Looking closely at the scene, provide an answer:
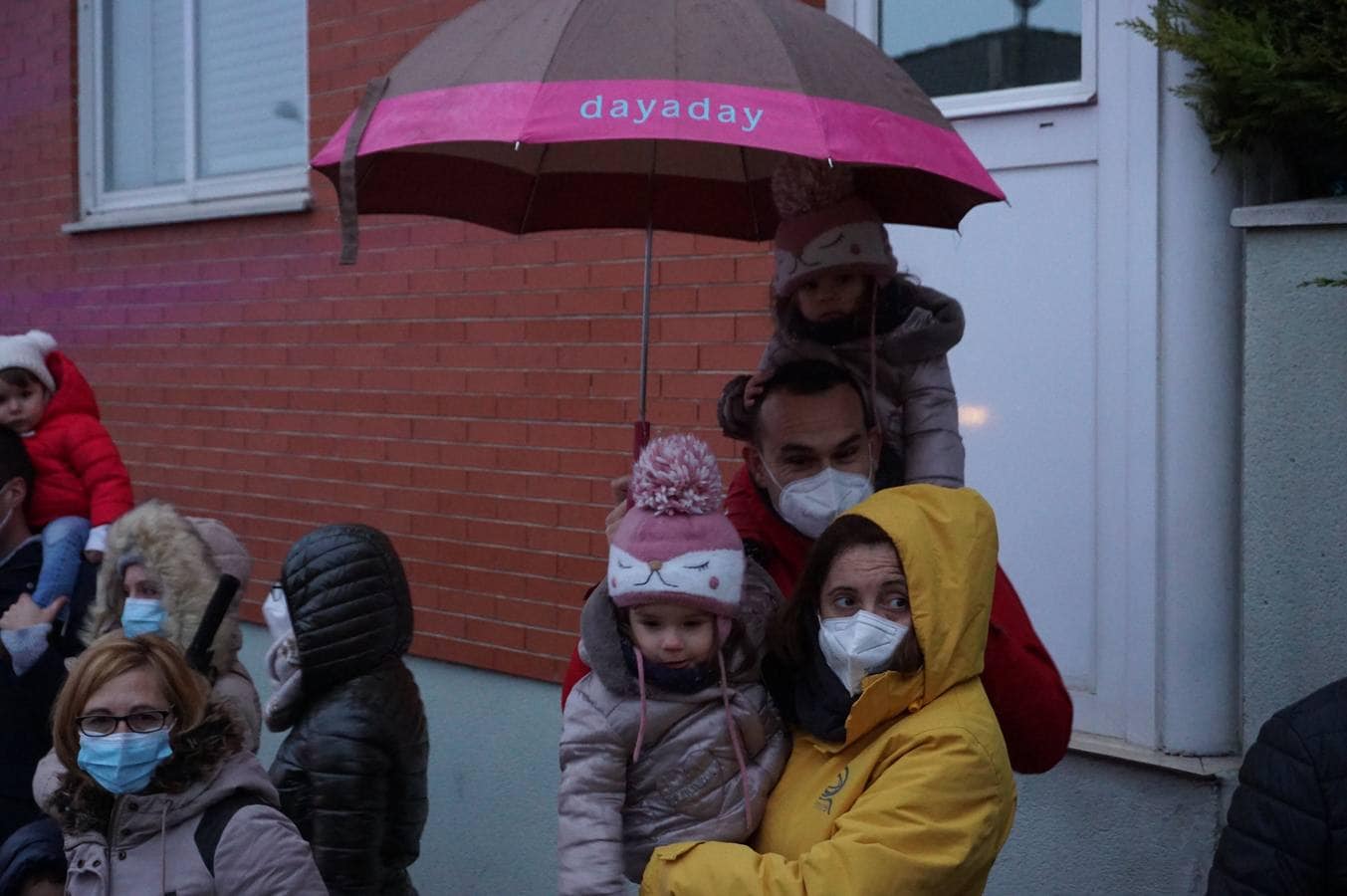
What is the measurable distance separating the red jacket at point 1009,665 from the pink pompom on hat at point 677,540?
9.5 inches

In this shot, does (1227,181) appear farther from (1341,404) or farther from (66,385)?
(66,385)

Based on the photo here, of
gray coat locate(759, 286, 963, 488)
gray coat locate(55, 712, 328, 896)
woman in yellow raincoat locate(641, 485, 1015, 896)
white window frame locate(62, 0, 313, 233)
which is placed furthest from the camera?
white window frame locate(62, 0, 313, 233)

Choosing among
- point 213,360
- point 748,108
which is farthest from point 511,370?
→ point 748,108

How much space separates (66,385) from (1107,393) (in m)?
3.16

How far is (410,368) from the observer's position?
5703 millimetres

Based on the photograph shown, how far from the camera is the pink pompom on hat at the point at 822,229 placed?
2820mm

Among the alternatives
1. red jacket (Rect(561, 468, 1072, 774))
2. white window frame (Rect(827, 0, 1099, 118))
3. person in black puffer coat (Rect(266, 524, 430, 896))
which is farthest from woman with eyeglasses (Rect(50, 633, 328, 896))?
white window frame (Rect(827, 0, 1099, 118))

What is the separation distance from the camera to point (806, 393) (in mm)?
2691

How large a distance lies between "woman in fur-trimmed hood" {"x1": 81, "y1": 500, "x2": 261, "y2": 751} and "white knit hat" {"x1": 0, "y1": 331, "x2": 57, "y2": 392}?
0.93 meters

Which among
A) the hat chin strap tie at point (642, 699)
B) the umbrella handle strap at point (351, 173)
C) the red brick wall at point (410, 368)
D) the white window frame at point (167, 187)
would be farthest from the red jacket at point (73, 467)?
the hat chin strap tie at point (642, 699)

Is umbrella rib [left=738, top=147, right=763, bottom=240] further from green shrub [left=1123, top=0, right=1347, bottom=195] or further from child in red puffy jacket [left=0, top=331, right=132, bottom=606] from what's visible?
child in red puffy jacket [left=0, top=331, right=132, bottom=606]

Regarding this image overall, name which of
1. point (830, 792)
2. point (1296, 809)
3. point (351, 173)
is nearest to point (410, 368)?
point (351, 173)

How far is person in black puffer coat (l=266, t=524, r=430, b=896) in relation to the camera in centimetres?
329

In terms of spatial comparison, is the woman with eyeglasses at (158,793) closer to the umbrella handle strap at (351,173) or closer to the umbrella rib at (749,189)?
the umbrella handle strap at (351,173)
